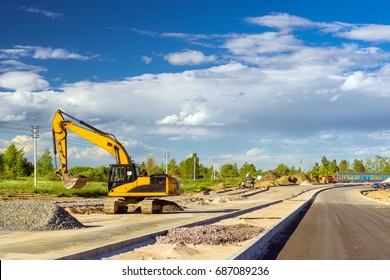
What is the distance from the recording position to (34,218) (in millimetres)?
21719

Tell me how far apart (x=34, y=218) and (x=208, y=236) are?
8215mm

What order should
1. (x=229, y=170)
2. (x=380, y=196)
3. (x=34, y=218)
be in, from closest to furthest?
(x=34, y=218), (x=380, y=196), (x=229, y=170)

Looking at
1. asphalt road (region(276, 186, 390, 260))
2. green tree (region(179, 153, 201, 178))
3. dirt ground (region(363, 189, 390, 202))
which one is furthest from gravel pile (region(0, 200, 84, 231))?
green tree (region(179, 153, 201, 178))

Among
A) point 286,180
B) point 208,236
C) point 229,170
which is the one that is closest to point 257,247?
point 208,236

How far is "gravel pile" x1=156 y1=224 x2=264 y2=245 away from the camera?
16969mm

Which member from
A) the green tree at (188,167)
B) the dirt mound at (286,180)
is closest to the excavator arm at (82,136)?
the dirt mound at (286,180)

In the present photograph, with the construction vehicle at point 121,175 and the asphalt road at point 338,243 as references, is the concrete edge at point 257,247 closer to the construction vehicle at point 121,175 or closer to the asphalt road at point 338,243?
the asphalt road at point 338,243

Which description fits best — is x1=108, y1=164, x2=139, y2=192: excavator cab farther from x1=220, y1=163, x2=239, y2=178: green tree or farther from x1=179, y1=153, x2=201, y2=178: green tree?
x1=220, y1=163, x2=239, y2=178: green tree

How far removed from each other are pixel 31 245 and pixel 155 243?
384cm

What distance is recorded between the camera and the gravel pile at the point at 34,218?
69.5 ft

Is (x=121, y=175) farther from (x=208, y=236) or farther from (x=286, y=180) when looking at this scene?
(x=286, y=180)

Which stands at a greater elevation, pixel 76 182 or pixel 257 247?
pixel 76 182

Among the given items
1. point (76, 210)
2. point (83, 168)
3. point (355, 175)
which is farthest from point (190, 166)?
point (76, 210)

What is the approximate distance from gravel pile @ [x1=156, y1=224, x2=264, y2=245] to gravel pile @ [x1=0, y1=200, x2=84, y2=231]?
206 inches
